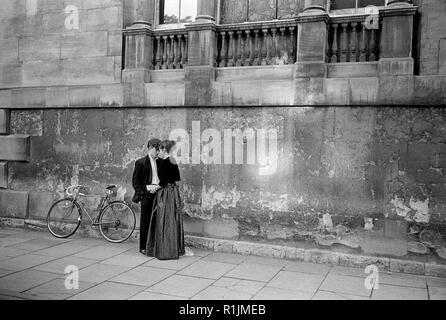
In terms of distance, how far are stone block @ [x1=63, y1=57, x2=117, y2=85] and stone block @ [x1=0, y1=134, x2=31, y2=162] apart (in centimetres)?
162

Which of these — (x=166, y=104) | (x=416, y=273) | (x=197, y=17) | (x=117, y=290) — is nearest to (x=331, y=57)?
(x=197, y=17)

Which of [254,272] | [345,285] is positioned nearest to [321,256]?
[345,285]

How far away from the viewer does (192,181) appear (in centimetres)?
808

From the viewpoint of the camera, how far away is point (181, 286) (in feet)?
18.9

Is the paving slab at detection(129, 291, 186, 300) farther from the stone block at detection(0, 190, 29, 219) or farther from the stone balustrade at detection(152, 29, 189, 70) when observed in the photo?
the stone block at detection(0, 190, 29, 219)

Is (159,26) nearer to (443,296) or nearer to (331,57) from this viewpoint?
(331,57)

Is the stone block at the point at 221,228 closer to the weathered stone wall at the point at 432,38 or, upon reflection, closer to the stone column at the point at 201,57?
the stone column at the point at 201,57

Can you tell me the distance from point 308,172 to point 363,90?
1539mm

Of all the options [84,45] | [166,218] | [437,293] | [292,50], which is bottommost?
[437,293]

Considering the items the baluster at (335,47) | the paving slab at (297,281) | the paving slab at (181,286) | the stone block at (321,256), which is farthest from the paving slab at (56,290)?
the baluster at (335,47)

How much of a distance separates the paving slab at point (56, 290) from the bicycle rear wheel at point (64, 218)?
9.86 ft

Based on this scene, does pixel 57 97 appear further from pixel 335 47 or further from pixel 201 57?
pixel 335 47

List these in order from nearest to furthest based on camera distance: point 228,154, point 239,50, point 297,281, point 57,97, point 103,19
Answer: point 297,281, point 228,154, point 239,50, point 103,19, point 57,97

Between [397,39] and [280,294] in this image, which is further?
[397,39]
